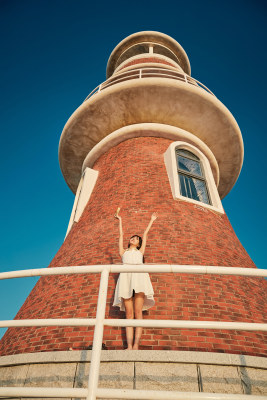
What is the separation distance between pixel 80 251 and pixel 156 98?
538 centimetres

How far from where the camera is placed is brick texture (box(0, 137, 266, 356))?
3.60 meters

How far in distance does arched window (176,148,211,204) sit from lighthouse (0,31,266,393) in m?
0.04

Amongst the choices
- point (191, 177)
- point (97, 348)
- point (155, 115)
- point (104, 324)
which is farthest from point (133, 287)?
point (155, 115)

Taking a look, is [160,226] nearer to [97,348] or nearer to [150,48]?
[97,348]

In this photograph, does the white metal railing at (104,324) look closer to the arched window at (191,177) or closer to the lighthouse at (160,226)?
the lighthouse at (160,226)

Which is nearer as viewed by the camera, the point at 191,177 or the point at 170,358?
the point at 170,358

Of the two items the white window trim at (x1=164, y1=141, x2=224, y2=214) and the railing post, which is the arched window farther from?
the railing post

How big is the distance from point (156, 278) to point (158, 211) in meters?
1.76

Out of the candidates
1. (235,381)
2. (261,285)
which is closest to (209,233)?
(261,285)

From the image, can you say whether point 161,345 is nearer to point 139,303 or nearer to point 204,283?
point 139,303

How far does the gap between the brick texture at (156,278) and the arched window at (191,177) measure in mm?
609

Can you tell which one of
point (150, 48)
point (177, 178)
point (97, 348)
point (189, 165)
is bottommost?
point (97, 348)

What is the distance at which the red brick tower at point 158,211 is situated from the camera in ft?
12.6

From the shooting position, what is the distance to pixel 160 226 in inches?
209
